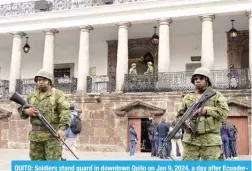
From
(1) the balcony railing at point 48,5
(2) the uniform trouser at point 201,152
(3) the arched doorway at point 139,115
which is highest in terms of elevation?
(1) the balcony railing at point 48,5

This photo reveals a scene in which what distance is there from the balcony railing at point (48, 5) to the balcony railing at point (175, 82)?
4235 millimetres

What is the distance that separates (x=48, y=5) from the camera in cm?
2256

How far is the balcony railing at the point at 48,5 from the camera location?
70.4 ft

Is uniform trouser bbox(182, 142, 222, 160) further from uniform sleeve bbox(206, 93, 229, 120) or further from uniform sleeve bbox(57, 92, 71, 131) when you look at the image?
uniform sleeve bbox(57, 92, 71, 131)

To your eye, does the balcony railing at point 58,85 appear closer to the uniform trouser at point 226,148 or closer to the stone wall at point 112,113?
the stone wall at point 112,113

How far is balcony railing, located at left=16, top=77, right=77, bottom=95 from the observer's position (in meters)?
21.7

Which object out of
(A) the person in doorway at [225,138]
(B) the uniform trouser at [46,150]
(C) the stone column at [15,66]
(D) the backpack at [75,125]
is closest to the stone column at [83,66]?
(C) the stone column at [15,66]

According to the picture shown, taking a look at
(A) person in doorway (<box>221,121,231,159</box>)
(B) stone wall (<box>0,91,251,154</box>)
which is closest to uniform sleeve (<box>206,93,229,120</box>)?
(A) person in doorway (<box>221,121,231,159</box>)

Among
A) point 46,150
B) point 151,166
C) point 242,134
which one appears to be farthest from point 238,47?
point 151,166

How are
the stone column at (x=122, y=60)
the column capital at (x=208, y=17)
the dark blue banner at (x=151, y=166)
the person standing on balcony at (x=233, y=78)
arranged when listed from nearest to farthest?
the dark blue banner at (x=151, y=166) < the person standing on balcony at (x=233, y=78) < the column capital at (x=208, y=17) < the stone column at (x=122, y=60)

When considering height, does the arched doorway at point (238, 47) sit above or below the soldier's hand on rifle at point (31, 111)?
above

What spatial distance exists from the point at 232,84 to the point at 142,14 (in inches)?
225

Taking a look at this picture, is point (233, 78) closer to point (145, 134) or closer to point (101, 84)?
point (145, 134)

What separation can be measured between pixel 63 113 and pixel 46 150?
55cm
